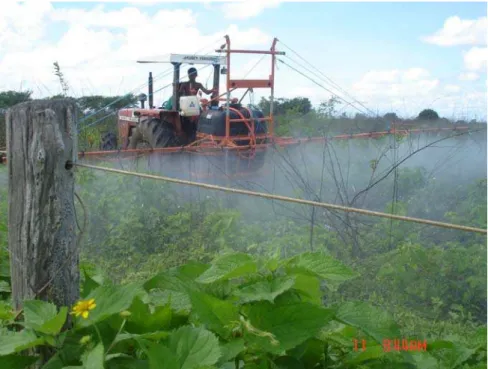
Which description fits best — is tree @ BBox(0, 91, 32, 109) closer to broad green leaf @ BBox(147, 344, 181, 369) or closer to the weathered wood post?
the weathered wood post

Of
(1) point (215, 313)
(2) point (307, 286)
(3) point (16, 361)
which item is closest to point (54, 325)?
(3) point (16, 361)

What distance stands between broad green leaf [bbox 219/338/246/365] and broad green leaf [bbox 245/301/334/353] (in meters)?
0.03

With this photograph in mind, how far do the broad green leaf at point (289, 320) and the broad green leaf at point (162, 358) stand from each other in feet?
0.71

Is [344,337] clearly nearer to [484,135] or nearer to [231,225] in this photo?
[231,225]

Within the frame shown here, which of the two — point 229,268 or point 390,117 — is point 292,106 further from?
point 229,268

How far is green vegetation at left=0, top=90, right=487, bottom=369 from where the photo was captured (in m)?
1.99

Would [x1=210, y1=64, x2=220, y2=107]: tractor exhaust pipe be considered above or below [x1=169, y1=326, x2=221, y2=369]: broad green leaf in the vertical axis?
above

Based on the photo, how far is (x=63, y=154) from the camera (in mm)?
2469

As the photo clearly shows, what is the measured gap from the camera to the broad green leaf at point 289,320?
1.94 metres

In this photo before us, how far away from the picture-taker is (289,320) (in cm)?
197

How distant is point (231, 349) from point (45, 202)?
0.91 metres

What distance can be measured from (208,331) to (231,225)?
3.92m

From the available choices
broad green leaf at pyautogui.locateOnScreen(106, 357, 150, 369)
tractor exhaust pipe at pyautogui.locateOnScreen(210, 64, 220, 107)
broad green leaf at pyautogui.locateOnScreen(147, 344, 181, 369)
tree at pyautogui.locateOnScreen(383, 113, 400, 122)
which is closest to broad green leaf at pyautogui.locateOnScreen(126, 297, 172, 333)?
broad green leaf at pyautogui.locateOnScreen(106, 357, 150, 369)

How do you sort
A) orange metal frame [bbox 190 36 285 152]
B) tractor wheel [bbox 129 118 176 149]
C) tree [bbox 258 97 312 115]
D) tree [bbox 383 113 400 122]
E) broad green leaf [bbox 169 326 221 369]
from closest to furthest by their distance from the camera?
broad green leaf [bbox 169 326 221 369], orange metal frame [bbox 190 36 285 152], tree [bbox 383 113 400 122], tractor wheel [bbox 129 118 176 149], tree [bbox 258 97 312 115]
